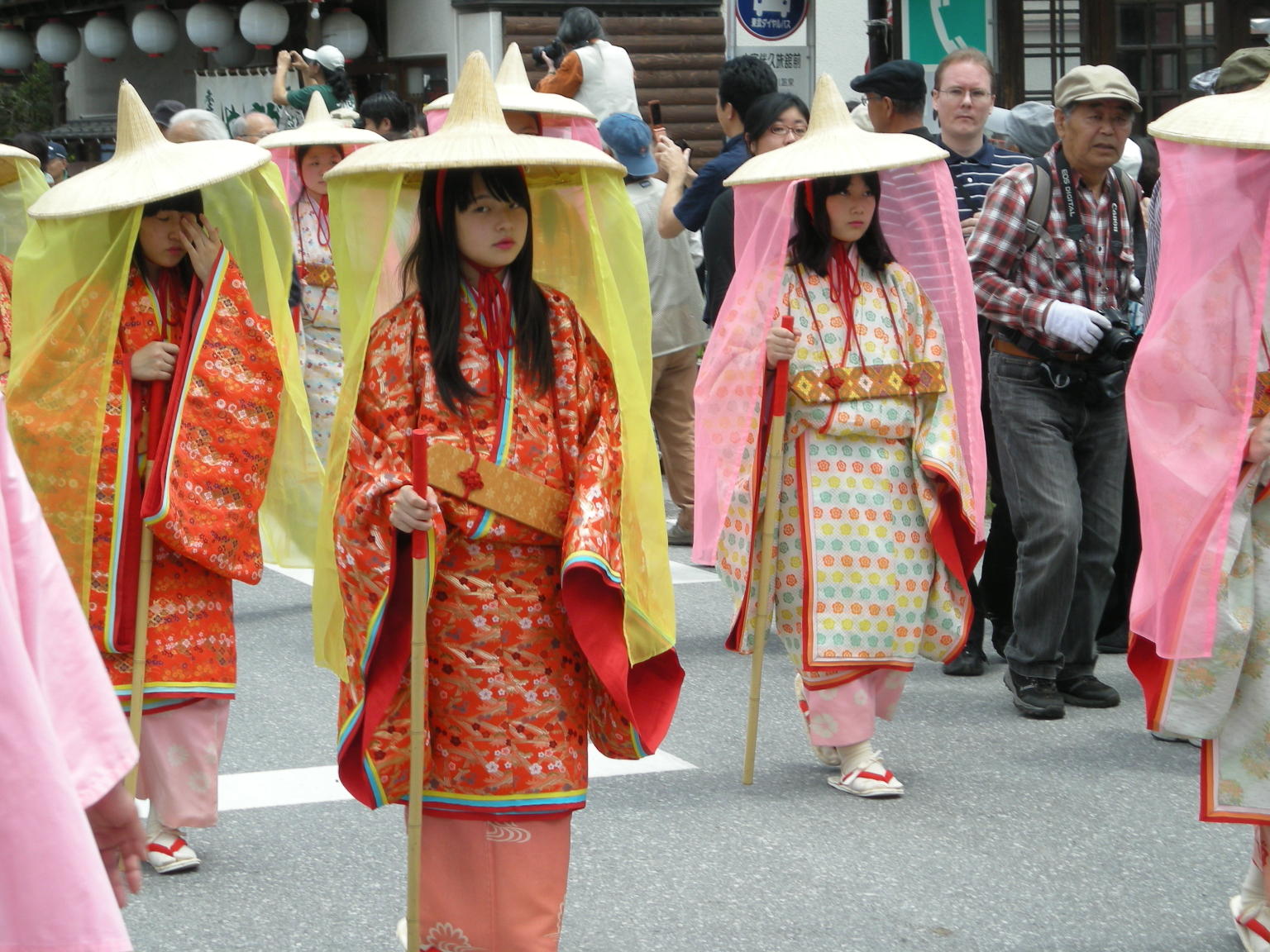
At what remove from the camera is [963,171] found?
6676 mm

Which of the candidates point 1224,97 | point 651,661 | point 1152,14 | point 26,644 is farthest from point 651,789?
point 1152,14

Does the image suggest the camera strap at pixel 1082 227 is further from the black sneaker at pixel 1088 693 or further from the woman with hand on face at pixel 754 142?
the black sneaker at pixel 1088 693

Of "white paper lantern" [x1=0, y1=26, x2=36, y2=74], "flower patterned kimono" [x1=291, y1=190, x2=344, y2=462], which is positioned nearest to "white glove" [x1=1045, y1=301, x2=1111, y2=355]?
"flower patterned kimono" [x1=291, y1=190, x2=344, y2=462]

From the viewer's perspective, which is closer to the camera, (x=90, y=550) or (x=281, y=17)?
(x=90, y=550)

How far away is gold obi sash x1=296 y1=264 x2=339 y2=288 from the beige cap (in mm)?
3496

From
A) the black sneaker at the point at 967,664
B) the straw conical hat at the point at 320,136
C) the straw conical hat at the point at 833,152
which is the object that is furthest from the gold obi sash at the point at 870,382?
the straw conical hat at the point at 320,136

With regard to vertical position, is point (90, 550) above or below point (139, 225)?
below

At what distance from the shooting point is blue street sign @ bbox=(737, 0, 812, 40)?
35.4ft

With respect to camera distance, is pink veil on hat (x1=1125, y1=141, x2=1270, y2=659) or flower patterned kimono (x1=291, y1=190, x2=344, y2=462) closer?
pink veil on hat (x1=1125, y1=141, x2=1270, y2=659)

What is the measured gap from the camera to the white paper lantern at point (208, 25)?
1806 centimetres

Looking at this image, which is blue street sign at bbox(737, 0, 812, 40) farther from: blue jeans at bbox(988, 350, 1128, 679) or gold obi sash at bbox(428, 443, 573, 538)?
gold obi sash at bbox(428, 443, 573, 538)

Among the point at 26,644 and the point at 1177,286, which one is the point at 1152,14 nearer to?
the point at 1177,286

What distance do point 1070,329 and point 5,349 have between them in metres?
3.36

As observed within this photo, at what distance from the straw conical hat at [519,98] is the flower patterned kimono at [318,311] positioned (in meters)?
0.87
